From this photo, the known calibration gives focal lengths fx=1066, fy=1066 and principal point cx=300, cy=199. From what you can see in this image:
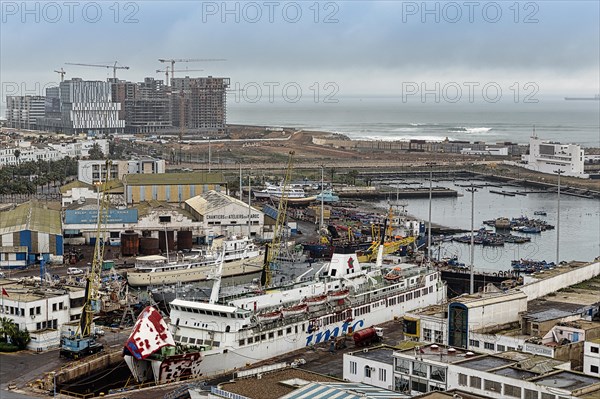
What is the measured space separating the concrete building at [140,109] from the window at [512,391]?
302ft

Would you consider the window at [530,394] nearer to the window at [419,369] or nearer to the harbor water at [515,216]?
the window at [419,369]

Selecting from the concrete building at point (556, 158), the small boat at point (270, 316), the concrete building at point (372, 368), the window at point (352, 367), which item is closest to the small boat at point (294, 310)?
the small boat at point (270, 316)

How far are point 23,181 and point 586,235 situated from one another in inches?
1016

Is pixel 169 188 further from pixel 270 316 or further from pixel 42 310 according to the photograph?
pixel 270 316

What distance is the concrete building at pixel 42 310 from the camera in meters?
21.1

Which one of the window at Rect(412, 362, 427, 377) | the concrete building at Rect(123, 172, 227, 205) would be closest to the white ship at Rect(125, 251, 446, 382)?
the window at Rect(412, 362, 427, 377)

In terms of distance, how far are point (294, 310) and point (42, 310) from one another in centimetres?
512

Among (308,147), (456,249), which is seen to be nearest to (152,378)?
(456,249)

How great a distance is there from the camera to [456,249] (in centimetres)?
3941

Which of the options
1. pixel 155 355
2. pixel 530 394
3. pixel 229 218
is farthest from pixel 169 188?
pixel 530 394

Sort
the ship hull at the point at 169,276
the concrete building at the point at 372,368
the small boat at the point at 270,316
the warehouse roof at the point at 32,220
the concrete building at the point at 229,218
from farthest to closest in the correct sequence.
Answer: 1. the concrete building at the point at 229,218
2. the warehouse roof at the point at 32,220
3. the ship hull at the point at 169,276
4. the small boat at the point at 270,316
5. the concrete building at the point at 372,368

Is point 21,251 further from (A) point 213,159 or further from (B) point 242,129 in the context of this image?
(B) point 242,129

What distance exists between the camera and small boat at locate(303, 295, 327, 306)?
22645 millimetres

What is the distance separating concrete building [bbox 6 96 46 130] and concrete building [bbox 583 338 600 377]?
98.3 meters
